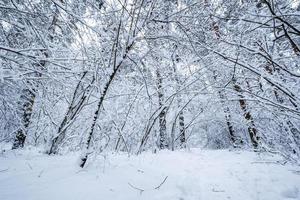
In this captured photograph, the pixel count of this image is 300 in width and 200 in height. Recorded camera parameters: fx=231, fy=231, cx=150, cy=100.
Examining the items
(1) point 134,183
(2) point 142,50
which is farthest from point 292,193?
(2) point 142,50

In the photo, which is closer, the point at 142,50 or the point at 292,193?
the point at 292,193

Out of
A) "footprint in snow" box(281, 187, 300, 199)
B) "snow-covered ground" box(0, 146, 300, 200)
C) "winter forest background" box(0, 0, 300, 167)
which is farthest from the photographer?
"footprint in snow" box(281, 187, 300, 199)

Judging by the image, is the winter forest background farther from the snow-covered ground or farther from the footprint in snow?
the footprint in snow

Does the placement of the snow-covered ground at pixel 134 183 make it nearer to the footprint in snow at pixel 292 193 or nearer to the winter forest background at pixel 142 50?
the footprint in snow at pixel 292 193

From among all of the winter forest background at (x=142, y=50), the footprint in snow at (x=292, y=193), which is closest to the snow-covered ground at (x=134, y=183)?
the footprint in snow at (x=292, y=193)

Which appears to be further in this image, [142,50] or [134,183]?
[142,50]

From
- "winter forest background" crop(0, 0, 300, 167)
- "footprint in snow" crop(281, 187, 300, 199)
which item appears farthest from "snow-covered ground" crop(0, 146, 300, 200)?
"winter forest background" crop(0, 0, 300, 167)

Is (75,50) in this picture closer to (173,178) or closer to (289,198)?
(173,178)

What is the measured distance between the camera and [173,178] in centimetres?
298

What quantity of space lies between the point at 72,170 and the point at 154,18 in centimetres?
223

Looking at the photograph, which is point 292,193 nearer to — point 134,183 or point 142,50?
point 134,183

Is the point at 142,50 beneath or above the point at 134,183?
above

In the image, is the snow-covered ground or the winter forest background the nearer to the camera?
the snow-covered ground

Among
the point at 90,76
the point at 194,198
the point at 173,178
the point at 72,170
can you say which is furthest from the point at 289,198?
the point at 90,76
